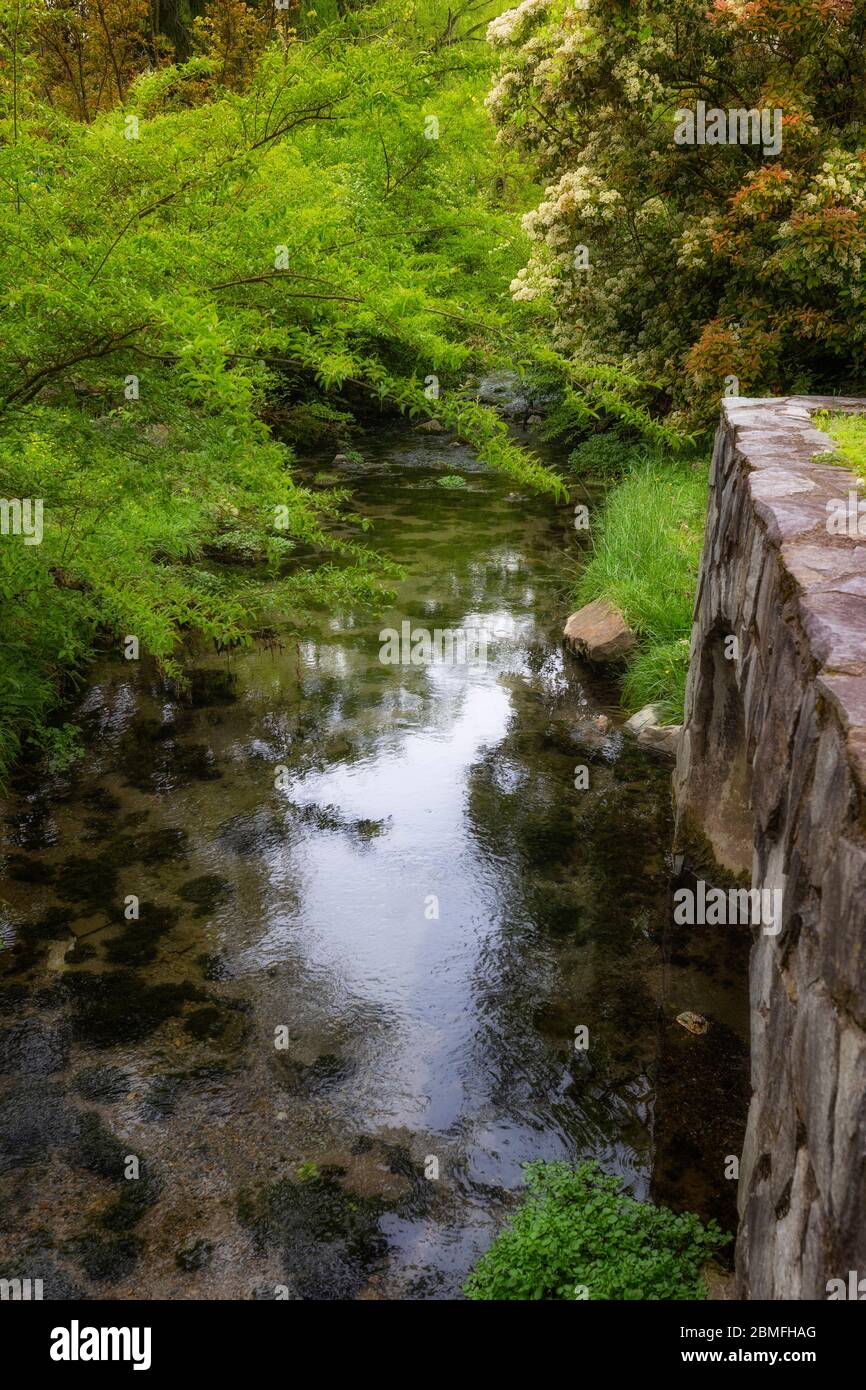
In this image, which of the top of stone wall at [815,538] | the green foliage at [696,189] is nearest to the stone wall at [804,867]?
the top of stone wall at [815,538]

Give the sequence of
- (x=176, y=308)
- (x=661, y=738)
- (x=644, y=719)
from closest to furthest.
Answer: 1. (x=176, y=308)
2. (x=661, y=738)
3. (x=644, y=719)

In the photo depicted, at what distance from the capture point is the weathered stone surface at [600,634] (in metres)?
8.45

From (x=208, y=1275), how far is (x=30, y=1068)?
1.43 metres

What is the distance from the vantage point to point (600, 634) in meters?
8.58

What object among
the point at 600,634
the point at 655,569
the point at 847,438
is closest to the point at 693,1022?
the point at 847,438

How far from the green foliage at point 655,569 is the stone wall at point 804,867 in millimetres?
3529

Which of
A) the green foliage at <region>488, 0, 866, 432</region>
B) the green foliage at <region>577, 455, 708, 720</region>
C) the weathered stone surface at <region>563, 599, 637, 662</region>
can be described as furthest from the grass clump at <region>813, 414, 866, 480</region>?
the green foliage at <region>488, 0, 866, 432</region>

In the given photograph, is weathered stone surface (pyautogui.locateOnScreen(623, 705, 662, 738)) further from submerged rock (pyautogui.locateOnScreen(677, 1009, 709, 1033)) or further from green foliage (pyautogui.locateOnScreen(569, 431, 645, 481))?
green foliage (pyautogui.locateOnScreen(569, 431, 645, 481))

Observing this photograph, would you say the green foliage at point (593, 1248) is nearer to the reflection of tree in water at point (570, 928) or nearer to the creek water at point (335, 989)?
the creek water at point (335, 989)

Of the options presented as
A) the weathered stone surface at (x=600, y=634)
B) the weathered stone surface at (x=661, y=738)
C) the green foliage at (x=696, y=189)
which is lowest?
the weathered stone surface at (x=661, y=738)

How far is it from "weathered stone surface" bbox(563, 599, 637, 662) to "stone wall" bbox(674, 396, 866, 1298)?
417 cm

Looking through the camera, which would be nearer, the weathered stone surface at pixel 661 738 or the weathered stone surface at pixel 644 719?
the weathered stone surface at pixel 661 738

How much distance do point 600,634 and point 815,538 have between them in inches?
220

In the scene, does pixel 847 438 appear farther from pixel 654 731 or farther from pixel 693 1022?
pixel 654 731
